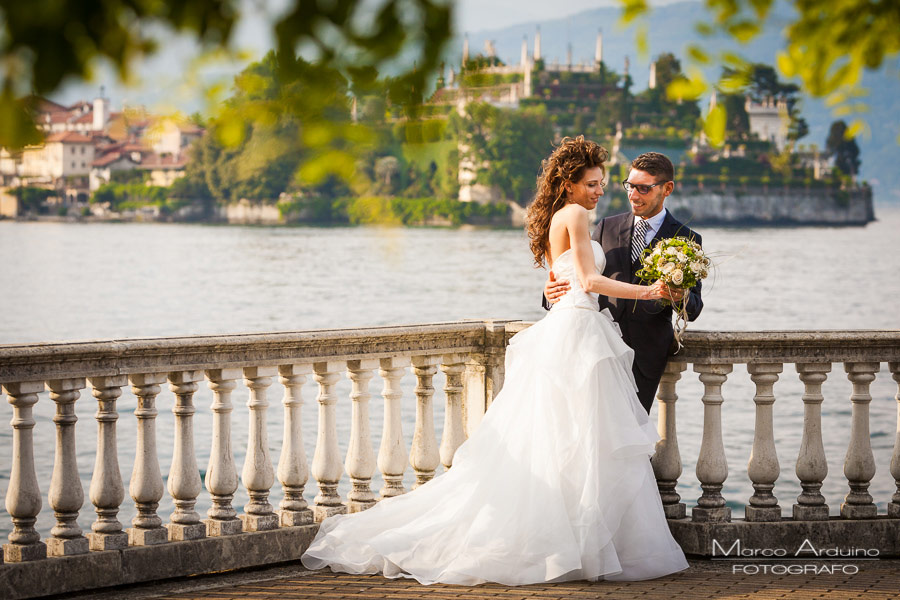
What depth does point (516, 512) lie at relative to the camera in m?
4.22

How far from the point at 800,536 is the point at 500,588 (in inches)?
53.2

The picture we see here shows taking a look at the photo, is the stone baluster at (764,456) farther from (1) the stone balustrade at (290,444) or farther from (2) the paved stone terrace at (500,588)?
(2) the paved stone terrace at (500,588)

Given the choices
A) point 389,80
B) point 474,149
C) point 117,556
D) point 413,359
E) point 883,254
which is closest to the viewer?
point 389,80

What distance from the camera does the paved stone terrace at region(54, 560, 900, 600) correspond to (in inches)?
155

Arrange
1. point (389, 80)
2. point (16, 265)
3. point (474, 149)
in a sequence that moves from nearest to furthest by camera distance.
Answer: point (389, 80), point (16, 265), point (474, 149)

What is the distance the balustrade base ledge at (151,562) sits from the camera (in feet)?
12.6

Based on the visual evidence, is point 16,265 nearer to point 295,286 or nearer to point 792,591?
point 295,286

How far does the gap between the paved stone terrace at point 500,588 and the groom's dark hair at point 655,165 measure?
59.6 inches

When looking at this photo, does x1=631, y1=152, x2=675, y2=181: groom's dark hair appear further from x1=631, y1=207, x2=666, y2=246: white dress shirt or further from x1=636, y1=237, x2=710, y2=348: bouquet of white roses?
x1=636, y1=237, x2=710, y2=348: bouquet of white roses

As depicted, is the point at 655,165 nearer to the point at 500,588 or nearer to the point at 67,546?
the point at 500,588

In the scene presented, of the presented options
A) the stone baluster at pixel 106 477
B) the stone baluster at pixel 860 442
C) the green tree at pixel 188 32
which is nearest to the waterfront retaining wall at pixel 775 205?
the stone baluster at pixel 860 442

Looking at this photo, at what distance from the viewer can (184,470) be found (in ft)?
13.8

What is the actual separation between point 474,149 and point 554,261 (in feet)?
315

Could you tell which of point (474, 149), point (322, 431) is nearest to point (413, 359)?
point (322, 431)
